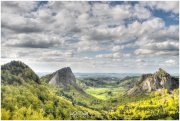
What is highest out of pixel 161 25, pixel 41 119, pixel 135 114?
pixel 161 25

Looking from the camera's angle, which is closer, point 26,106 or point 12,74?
point 26,106

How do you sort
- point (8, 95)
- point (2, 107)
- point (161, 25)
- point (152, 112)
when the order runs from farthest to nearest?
point (152, 112) < point (161, 25) < point (8, 95) < point (2, 107)

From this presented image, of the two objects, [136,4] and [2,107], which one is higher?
[136,4]

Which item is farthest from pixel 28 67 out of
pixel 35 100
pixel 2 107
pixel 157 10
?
pixel 157 10

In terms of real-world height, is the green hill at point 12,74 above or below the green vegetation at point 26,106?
above

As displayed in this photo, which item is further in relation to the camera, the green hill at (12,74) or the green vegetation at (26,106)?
the green hill at (12,74)

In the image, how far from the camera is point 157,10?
1654 inches

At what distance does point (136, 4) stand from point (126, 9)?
2.07 meters

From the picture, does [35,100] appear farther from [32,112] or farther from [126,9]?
[126,9]

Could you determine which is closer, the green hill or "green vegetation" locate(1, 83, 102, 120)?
"green vegetation" locate(1, 83, 102, 120)

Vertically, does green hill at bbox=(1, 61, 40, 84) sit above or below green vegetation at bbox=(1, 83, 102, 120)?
above

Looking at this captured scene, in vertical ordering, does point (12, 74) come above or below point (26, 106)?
above

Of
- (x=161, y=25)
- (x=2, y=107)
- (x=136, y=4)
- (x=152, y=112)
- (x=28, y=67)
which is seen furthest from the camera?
(x=152, y=112)

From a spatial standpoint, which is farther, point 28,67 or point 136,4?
point 28,67
